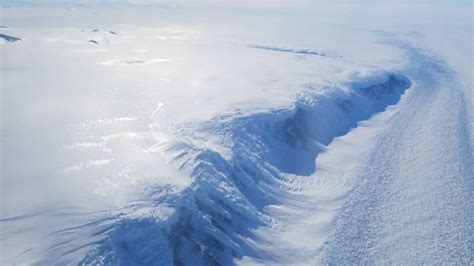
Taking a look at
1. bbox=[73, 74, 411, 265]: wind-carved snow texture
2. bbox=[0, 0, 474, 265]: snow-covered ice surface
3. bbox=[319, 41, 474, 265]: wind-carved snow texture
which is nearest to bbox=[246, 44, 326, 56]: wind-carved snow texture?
bbox=[0, 0, 474, 265]: snow-covered ice surface

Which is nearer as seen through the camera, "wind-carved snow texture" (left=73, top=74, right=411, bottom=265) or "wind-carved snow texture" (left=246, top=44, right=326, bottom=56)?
"wind-carved snow texture" (left=73, top=74, right=411, bottom=265)

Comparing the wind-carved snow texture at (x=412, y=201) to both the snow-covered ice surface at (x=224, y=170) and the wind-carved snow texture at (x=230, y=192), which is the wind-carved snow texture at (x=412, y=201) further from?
the wind-carved snow texture at (x=230, y=192)

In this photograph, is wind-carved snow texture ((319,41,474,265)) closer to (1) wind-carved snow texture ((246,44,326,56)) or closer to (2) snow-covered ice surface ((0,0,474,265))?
(2) snow-covered ice surface ((0,0,474,265))

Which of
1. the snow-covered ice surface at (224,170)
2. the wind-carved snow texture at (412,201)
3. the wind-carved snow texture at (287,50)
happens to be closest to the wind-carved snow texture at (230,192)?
the snow-covered ice surface at (224,170)

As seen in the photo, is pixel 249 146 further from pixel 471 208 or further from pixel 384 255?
pixel 471 208

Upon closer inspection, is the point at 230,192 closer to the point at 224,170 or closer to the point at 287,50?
the point at 224,170
